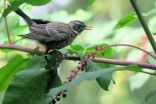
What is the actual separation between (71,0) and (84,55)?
1012 centimetres

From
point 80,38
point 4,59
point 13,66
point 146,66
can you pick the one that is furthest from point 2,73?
point 80,38

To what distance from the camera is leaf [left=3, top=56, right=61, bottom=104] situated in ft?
6.21

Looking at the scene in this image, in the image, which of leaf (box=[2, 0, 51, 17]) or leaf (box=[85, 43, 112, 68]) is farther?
leaf (box=[85, 43, 112, 68])

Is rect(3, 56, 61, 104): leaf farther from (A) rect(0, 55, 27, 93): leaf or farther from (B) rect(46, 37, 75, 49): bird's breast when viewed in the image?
(B) rect(46, 37, 75, 49): bird's breast

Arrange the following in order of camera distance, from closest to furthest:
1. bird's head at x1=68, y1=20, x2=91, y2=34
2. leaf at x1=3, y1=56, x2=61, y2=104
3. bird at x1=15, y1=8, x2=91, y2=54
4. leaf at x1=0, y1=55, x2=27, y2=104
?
1. leaf at x1=3, y1=56, x2=61, y2=104
2. leaf at x1=0, y1=55, x2=27, y2=104
3. bird at x1=15, y1=8, x2=91, y2=54
4. bird's head at x1=68, y1=20, x2=91, y2=34

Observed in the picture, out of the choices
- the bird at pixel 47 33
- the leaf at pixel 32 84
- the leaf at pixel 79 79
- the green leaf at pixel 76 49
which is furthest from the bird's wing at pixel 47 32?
the leaf at pixel 79 79

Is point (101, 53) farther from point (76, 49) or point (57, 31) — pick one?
point (57, 31)

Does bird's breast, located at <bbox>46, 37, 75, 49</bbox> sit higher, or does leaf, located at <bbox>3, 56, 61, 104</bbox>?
bird's breast, located at <bbox>46, 37, 75, 49</bbox>

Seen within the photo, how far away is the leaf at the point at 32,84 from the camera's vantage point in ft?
6.21

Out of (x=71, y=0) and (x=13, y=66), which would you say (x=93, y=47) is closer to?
(x=13, y=66)

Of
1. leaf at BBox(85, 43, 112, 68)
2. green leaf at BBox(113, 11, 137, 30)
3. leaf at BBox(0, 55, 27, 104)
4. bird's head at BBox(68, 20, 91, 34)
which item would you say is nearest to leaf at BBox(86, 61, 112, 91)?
leaf at BBox(85, 43, 112, 68)

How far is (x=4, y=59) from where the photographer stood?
298cm

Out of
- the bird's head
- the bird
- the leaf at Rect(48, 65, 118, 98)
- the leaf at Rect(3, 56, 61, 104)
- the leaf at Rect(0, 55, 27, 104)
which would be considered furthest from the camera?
the bird's head

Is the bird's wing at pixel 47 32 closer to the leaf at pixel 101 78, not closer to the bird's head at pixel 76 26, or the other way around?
the bird's head at pixel 76 26
